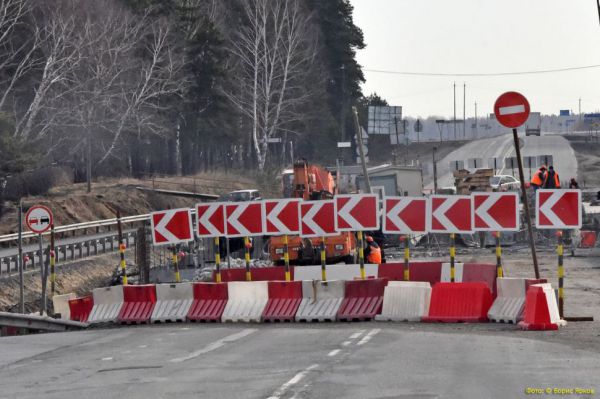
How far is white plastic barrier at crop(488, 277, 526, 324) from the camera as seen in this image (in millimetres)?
19438

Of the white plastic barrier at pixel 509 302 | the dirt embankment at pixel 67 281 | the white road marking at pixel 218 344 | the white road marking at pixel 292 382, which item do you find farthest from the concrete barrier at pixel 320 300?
the dirt embankment at pixel 67 281

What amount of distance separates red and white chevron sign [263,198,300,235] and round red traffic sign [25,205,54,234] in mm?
5347

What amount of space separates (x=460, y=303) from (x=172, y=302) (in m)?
5.15

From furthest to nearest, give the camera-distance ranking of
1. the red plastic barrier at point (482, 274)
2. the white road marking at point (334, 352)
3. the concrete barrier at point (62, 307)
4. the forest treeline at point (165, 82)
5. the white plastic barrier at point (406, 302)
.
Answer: the forest treeline at point (165, 82) < the concrete barrier at point (62, 307) < the red plastic barrier at point (482, 274) < the white plastic barrier at point (406, 302) < the white road marking at point (334, 352)

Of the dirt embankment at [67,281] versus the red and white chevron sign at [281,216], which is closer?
the red and white chevron sign at [281,216]

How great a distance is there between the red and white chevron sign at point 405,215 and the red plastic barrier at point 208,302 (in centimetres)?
303

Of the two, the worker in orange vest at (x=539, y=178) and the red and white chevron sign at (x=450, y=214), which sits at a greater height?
the worker in orange vest at (x=539, y=178)

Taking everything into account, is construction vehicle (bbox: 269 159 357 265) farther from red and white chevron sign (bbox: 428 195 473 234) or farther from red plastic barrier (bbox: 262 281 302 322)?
red and white chevron sign (bbox: 428 195 473 234)

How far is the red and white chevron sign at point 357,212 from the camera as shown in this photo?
21.7m

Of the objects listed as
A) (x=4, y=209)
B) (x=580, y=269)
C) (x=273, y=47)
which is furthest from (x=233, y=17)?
(x=580, y=269)

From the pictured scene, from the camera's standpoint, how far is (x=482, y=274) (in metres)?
21.8

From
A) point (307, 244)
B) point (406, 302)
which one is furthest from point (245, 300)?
point (307, 244)

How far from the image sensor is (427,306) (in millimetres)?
20234

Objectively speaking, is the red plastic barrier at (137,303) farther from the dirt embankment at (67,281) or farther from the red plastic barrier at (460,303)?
the dirt embankment at (67,281)
